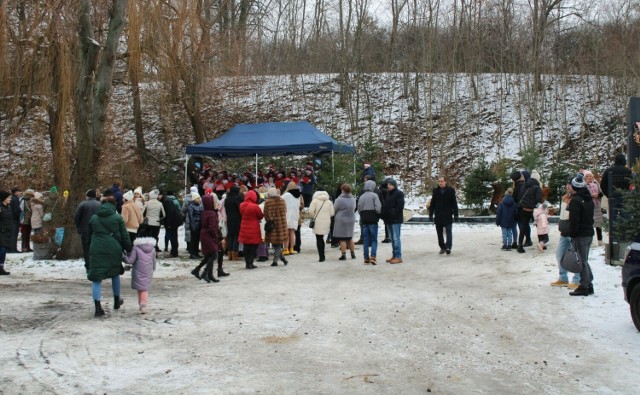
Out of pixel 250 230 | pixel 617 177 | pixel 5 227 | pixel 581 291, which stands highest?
pixel 617 177

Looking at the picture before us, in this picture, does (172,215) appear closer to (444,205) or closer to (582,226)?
(444,205)

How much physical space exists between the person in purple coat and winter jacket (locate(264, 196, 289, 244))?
4.51 meters

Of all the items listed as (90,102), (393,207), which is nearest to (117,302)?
(393,207)

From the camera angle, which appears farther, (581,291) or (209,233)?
(209,233)

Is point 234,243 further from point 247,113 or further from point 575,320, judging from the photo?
point 247,113

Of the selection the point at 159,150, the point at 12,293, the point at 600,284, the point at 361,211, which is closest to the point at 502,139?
the point at 159,150

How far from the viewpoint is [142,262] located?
8.96 meters

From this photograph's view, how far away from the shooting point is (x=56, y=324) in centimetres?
810

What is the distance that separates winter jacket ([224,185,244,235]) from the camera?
1385cm

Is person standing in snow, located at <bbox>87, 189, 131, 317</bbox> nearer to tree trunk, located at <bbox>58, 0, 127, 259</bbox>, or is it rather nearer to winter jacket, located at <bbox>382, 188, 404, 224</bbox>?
winter jacket, located at <bbox>382, 188, 404, 224</bbox>

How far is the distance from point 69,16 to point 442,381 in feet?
45.2

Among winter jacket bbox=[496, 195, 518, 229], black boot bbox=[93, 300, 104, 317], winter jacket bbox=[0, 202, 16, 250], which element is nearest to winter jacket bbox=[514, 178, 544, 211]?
winter jacket bbox=[496, 195, 518, 229]

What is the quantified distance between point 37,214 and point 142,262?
9402 mm

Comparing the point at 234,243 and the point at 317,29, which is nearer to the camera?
the point at 234,243
